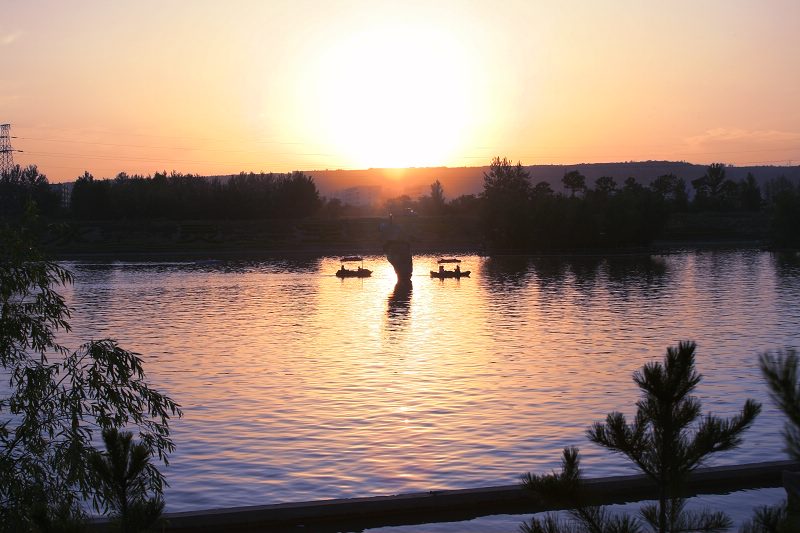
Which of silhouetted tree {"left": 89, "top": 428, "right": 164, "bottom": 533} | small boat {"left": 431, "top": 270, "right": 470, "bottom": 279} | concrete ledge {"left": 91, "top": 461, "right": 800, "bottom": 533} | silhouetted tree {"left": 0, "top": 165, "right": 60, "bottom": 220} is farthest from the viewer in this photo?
silhouetted tree {"left": 0, "top": 165, "right": 60, "bottom": 220}

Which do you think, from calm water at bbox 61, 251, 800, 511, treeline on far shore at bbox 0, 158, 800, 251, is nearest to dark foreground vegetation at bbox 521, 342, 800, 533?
calm water at bbox 61, 251, 800, 511

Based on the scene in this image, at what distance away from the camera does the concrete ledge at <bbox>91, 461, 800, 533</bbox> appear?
15094 millimetres

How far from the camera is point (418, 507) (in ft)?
52.5

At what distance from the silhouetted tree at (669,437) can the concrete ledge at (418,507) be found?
18.6 feet

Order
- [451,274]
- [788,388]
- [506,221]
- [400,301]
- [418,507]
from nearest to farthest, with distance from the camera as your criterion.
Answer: [788,388] → [418,507] → [400,301] → [451,274] → [506,221]

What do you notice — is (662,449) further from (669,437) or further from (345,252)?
(345,252)

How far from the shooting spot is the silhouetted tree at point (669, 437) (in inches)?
342

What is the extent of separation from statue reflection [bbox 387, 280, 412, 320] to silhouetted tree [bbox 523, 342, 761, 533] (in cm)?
5093

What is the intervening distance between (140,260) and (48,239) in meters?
20.4

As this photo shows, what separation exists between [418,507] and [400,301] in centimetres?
5733

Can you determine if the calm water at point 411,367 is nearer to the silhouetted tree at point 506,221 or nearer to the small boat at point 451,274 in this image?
the small boat at point 451,274

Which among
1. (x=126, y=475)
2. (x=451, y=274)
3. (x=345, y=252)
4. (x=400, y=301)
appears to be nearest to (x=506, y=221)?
(x=345, y=252)

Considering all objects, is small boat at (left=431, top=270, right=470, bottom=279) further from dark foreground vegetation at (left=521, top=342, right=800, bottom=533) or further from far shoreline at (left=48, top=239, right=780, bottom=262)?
dark foreground vegetation at (left=521, top=342, right=800, bottom=533)

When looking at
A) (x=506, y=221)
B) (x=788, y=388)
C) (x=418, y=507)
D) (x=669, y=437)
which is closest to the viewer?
(x=788, y=388)
